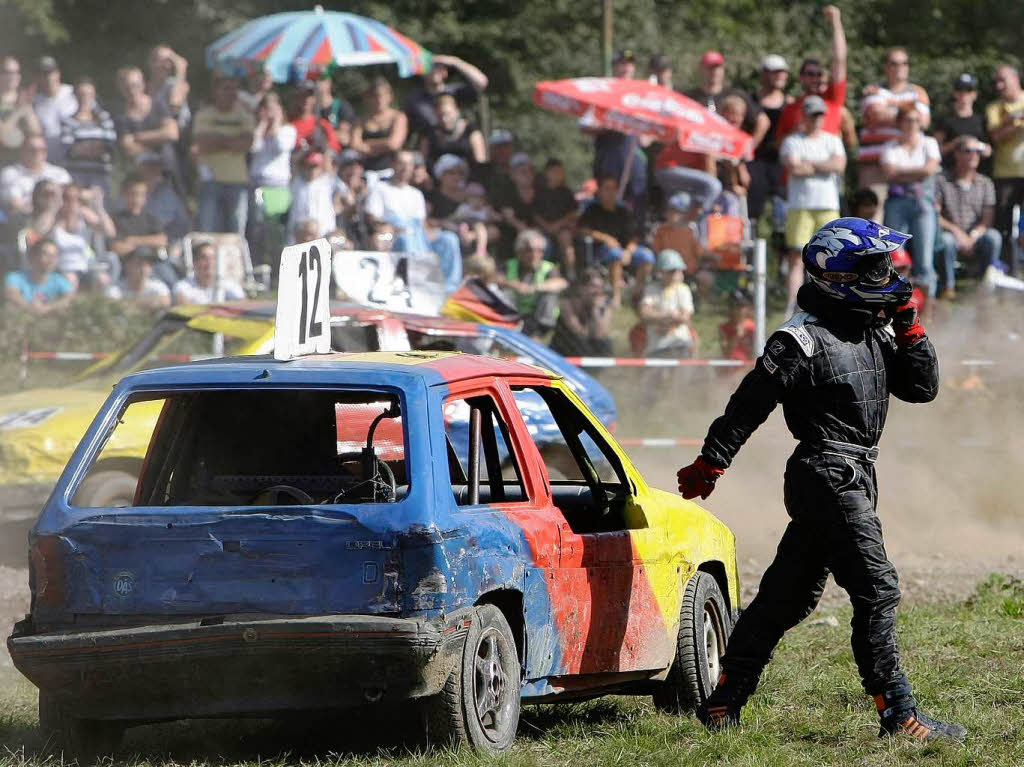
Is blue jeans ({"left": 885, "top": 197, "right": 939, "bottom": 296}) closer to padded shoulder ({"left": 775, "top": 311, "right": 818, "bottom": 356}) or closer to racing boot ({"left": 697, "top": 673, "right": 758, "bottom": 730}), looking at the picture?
padded shoulder ({"left": 775, "top": 311, "right": 818, "bottom": 356})

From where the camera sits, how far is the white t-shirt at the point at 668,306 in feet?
50.6

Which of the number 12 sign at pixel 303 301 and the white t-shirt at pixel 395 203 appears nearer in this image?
the number 12 sign at pixel 303 301

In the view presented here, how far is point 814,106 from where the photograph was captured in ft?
53.0

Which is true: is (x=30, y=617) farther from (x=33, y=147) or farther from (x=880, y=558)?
(x=33, y=147)

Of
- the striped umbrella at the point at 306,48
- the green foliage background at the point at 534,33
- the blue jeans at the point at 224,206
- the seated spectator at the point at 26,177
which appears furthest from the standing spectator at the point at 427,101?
the green foliage background at the point at 534,33

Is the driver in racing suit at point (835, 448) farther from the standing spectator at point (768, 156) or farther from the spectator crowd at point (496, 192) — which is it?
the standing spectator at point (768, 156)

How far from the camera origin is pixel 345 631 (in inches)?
197

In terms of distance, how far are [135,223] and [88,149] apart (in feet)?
3.76

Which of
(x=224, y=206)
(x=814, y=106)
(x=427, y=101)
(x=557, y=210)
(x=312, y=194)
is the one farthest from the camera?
(x=427, y=101)

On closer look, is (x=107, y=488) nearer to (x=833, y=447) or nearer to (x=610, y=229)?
(x=833, y=447)

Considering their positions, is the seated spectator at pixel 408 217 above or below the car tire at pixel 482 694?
above

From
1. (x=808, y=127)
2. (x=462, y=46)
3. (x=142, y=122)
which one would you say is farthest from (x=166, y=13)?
(x=808, y=127)

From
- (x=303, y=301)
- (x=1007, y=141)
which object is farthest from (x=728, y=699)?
(x=1007, y=141)

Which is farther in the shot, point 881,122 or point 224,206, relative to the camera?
point 224,206
